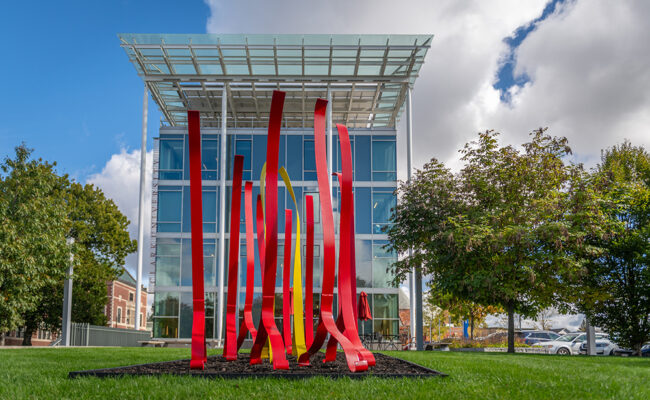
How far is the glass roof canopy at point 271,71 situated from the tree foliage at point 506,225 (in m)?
9.58

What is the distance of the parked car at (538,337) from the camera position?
3622 cm

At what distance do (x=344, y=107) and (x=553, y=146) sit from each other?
16.6 meters

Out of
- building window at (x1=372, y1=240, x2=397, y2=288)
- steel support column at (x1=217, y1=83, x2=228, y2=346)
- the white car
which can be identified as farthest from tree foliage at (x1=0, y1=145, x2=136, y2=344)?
the white car

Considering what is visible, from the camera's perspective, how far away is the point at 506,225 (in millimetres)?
20438

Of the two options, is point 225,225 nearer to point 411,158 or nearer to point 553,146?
point 411,158

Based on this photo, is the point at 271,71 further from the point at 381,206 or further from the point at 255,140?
the point at 381,206

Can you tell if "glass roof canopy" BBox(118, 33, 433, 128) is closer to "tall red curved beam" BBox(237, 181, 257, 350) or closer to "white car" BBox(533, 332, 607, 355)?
"white car" BBox(533, 332, 607, 355)

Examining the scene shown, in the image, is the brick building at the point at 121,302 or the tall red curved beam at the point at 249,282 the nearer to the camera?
the tall red curved beam at the point at 249,282

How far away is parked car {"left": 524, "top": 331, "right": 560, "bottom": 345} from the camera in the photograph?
119 feet

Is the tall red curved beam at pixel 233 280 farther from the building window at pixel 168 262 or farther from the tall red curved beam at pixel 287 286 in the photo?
the building window at pixel 168 262

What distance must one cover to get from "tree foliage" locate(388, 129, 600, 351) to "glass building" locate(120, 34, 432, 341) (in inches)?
262

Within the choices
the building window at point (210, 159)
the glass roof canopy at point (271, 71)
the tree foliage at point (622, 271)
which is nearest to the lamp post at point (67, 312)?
the building window at point (210, 159)

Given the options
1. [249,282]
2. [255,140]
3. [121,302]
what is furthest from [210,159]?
[121,302]

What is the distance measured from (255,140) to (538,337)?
21.6 meters
